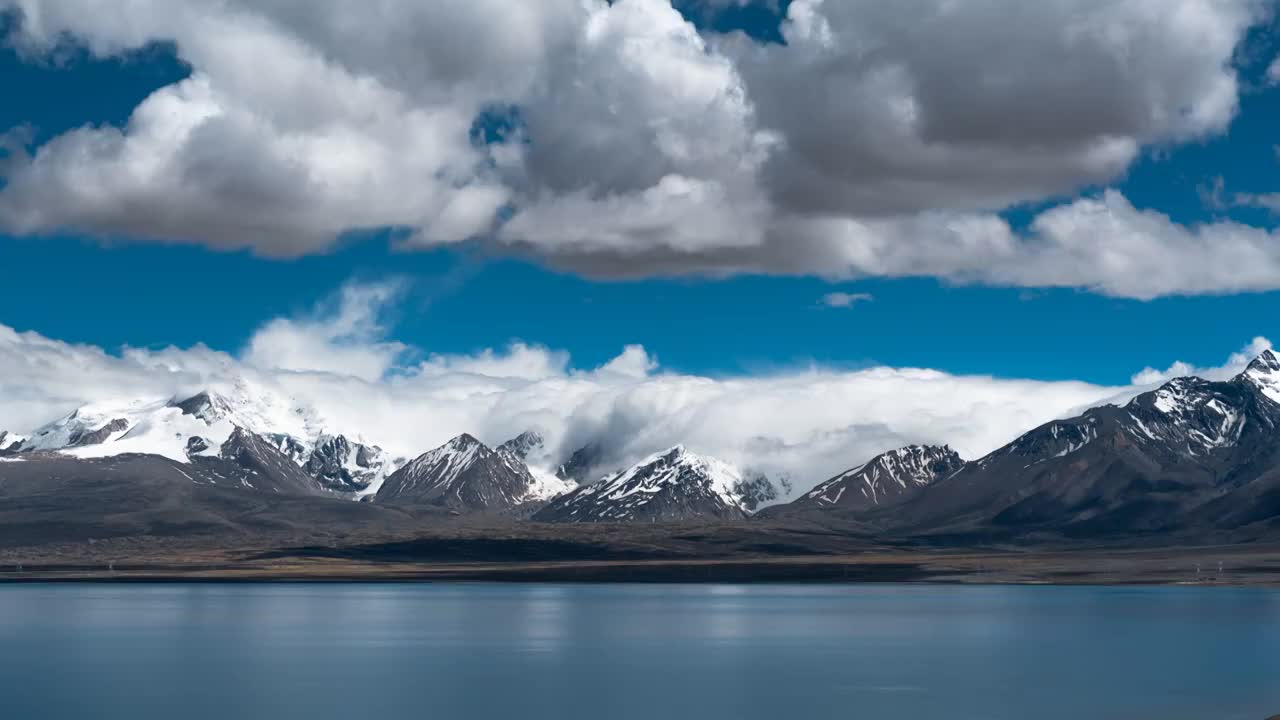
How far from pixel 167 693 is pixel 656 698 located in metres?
29.8

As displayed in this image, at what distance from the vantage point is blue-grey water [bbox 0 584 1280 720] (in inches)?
3558

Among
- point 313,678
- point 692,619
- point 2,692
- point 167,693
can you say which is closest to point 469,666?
point 313,678

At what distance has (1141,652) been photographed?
130 metres

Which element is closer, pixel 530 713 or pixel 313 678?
pixel 530 713

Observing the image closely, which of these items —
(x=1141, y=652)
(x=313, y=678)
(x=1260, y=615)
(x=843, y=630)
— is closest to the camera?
(x=313, y=678)

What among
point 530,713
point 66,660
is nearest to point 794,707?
point 530,713

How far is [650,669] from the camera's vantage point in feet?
381

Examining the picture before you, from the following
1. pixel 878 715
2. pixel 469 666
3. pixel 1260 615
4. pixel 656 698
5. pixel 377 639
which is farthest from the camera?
pixel 1260 615

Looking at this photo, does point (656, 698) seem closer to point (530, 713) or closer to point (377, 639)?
point (530, 713)

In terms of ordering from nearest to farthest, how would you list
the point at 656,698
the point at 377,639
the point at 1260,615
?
the point at 656,698, the point at 377,639, the point at 1260,615

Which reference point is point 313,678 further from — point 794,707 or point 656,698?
point 794,707

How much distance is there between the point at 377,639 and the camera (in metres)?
151

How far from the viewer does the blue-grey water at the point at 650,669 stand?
90.4 metres

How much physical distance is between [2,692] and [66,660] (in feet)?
87.4
